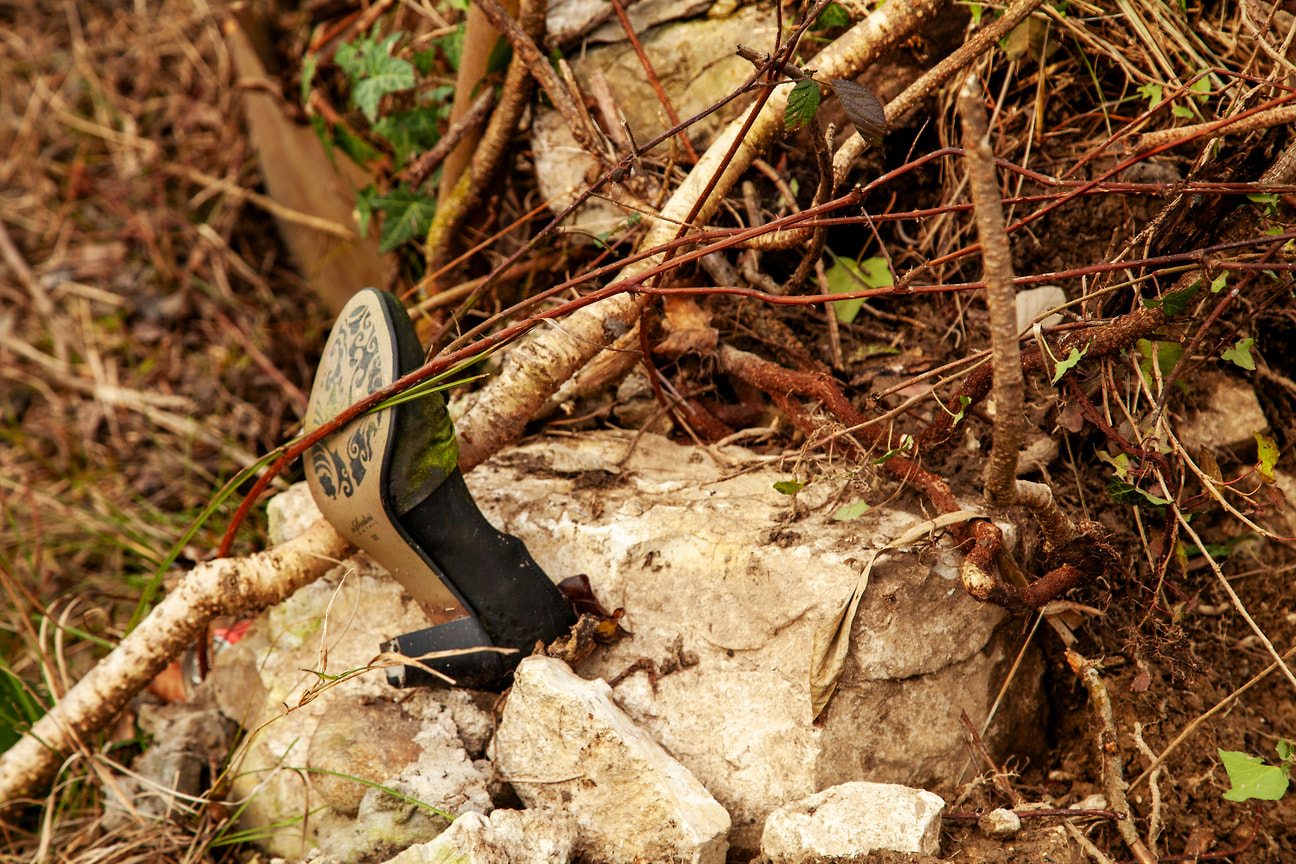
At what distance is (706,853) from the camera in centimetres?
108

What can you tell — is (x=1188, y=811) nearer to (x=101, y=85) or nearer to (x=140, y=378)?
(x=140, y=378)

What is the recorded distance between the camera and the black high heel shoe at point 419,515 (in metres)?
1.23

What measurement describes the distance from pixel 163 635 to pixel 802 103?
1.45 m

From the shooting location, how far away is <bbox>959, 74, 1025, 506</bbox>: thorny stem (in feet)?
2.62

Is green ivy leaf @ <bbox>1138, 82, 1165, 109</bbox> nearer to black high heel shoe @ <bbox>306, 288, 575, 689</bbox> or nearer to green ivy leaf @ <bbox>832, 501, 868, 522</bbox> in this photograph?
green ivy leaf @ <bbox>832, 501, 868, 522</bbox>

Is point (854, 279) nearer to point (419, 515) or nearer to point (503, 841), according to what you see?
point (419, 515)

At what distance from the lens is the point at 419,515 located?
4.08ft

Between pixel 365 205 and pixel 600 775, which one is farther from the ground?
pixel 365 205

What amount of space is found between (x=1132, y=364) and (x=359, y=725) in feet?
4.61

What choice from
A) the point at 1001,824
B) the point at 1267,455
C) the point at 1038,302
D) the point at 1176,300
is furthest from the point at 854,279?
the point at 1001,824

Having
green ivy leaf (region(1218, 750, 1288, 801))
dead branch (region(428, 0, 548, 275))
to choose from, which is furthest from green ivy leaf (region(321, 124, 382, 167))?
green ivy leaf (region(1218, 750, 1288, 801))

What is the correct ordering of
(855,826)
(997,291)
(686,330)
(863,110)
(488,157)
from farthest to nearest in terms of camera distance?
(488,157) < (686,330) < (863,110) < (855,826) < (997,291)

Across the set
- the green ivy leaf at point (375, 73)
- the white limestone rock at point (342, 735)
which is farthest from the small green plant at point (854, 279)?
the green ivy leaf at point (375, 73)

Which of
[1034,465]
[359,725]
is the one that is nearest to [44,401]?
[359,725]
